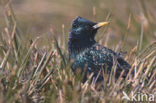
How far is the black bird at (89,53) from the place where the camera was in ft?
9.79

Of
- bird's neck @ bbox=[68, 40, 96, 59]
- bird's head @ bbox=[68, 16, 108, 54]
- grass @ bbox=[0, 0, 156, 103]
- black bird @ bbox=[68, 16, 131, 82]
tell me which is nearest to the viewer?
grass @ bbox=[0, 0, 156, 103]

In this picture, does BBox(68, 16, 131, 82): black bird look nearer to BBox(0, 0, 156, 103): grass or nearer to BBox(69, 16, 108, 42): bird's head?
BBox(69, 16, 108, 42): bird's head

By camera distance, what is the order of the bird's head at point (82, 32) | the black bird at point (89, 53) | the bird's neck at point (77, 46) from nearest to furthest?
1. the black bird at point (89, 53)
2. the bird's neck at point (77, 46)
3. the bird's head at point (82, 32)

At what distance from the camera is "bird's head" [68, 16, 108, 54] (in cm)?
327

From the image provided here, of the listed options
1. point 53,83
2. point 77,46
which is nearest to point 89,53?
point 77,46

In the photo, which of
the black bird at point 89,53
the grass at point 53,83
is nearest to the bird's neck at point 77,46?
the black bird at point 89,53

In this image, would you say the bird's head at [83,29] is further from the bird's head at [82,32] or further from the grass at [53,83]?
the grass at [53,83]

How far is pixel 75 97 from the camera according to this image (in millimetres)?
2129

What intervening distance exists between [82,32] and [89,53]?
0.30 meters

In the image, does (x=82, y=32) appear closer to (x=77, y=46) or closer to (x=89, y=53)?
(x=77, y=46)

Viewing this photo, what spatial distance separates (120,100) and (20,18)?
431cm

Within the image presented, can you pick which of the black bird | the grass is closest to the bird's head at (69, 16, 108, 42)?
the black bird

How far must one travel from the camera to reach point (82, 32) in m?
3.31

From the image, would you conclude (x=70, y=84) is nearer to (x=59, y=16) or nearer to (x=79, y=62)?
(x=79, y=62)
